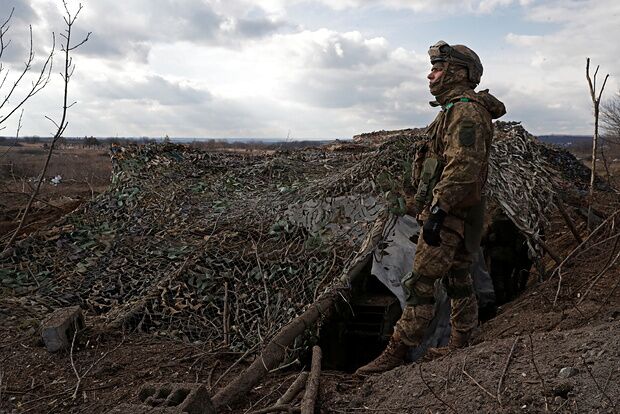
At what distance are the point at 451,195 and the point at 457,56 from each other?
899 mm

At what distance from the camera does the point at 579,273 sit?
4750 millimetres

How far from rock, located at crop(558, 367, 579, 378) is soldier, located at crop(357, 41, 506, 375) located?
43.2 inches

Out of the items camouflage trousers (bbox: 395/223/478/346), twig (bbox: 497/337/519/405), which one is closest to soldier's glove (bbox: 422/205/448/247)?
camouflage trousers (bbox: 395/223/478/346)

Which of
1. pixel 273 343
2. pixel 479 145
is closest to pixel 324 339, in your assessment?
pixel 273 343

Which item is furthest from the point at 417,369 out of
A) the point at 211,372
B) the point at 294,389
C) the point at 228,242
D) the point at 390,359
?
the point at 228,242

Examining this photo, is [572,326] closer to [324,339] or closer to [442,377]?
[442,377]

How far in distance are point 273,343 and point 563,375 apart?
1834mm

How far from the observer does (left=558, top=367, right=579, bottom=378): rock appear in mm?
2345

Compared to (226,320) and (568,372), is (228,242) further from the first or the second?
(568,372)

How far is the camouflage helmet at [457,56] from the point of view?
134 inches

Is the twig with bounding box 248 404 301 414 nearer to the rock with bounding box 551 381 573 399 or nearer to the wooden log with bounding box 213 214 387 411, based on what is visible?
the wooden log with bounding box 213 214 387 411

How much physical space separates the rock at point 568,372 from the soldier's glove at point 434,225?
3.60ft

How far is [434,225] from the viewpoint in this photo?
3.24 meters

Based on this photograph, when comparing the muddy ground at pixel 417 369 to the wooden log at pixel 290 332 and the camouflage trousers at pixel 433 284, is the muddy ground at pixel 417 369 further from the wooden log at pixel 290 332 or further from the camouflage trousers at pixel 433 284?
the camouflage trousers at pixel 433 284
